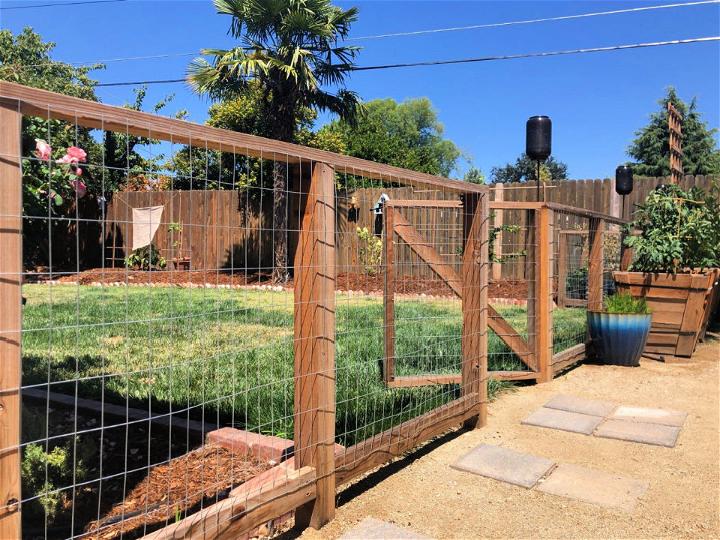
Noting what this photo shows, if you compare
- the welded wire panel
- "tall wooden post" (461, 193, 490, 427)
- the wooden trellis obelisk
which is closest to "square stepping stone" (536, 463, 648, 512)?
"tall wooden post" (461, 193, 490, 427)

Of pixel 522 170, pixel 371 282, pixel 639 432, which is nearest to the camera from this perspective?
pixel 639 432

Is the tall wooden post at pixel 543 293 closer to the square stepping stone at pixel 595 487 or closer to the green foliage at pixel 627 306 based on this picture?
the green foliage at pixel 627 306

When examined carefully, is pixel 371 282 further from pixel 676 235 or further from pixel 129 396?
pixel 129 396

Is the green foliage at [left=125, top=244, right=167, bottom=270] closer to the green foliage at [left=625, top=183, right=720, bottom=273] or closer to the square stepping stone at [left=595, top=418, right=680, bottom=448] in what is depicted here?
the square stepping stone at [left=595, top=418, right=680, bottom=448]

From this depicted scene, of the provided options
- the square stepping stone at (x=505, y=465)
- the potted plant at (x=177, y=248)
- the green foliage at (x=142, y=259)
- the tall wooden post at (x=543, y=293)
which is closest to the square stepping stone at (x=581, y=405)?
the tall wooden post at (x=543, y=293)

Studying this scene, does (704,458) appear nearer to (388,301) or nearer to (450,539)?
(450,539)

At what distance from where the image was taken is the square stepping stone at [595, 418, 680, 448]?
3789mm

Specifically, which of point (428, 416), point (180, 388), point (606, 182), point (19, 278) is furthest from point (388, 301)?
point (606, 182)

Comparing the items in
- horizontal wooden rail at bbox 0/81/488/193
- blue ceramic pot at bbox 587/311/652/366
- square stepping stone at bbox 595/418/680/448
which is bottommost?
Answer: square stepping stone at bbox 595/418/680/448

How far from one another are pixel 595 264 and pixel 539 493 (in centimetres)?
418

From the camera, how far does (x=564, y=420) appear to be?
4219 millimetres

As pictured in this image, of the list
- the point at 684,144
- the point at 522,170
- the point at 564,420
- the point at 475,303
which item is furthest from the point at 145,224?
the point at 522,170

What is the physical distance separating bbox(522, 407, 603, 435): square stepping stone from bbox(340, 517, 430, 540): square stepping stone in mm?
1903

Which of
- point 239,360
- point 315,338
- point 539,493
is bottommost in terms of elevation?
point 539,493
